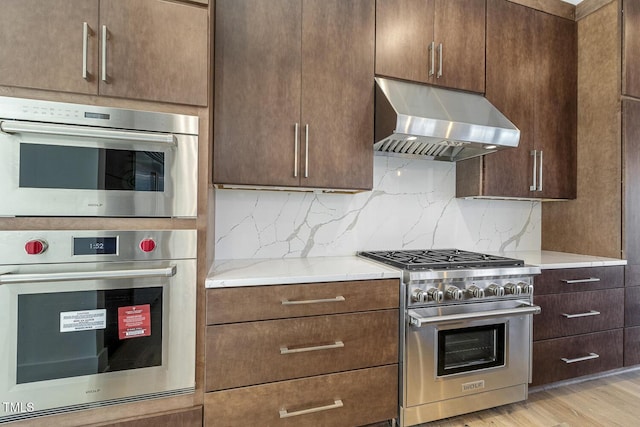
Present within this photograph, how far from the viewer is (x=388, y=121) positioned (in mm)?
1780

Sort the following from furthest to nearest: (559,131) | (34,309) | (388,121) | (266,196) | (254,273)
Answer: (559,131) → (266,196) → (388,121) → (254,273) → (34,309)

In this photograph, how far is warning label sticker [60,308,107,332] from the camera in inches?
48.2

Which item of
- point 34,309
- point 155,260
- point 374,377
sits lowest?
point 374,377

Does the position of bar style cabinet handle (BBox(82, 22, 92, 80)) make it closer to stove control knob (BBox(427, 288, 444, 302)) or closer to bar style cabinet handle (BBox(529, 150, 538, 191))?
stove control knob (BBox(427, 288, 444, 302))

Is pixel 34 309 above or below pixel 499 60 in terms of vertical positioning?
below

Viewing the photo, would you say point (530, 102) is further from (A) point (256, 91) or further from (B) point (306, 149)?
(A) point (256, 91)

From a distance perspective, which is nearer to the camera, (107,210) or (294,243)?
(107,210)

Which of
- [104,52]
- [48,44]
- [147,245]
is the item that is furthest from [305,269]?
[48,44]

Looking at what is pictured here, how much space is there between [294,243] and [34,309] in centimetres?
131

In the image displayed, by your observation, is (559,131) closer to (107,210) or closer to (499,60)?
(499,60)

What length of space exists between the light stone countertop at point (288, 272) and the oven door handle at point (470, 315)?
229 millimetres

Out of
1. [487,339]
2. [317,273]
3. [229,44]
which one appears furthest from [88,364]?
[487,339]

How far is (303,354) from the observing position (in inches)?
57.9

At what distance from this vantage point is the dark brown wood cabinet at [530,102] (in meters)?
2.18
